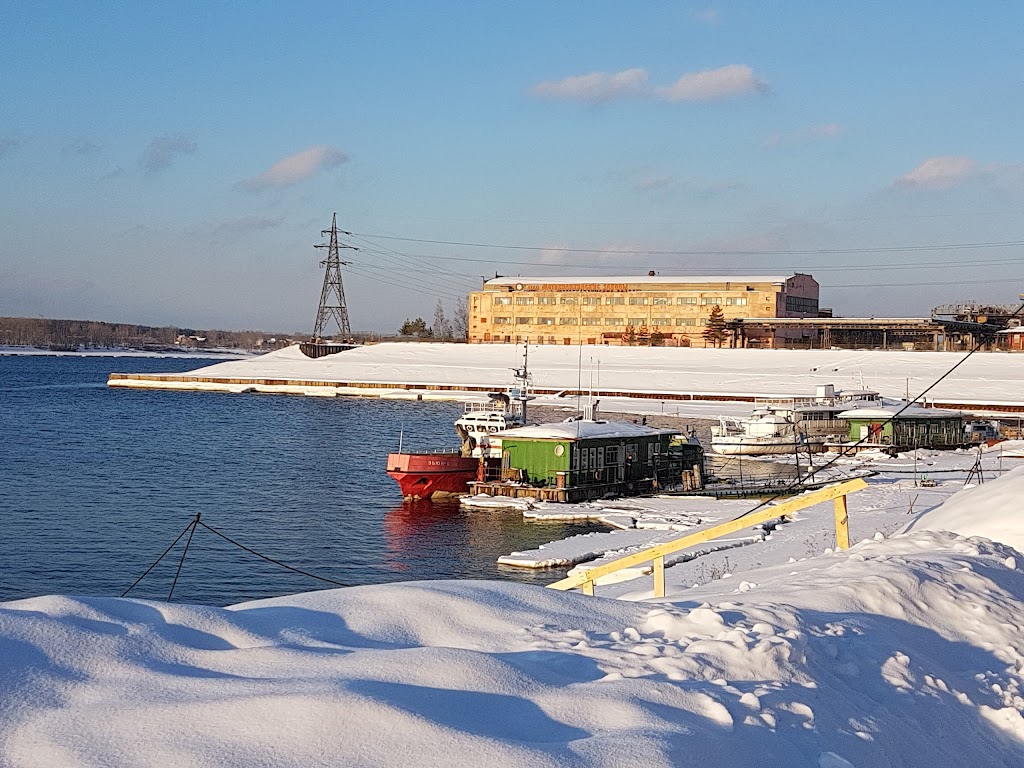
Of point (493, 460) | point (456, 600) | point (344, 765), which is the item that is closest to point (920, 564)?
point (456, 600)

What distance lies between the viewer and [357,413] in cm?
7956

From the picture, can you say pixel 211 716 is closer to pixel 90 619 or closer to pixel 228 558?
pixel 90 619

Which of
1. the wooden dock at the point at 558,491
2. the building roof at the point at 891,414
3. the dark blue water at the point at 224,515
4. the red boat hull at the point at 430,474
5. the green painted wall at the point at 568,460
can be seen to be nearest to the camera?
the dark blue water at the point at 224,515

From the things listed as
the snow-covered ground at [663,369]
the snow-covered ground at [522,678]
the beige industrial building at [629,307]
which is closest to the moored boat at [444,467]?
the snow-covered ground at [522,678]

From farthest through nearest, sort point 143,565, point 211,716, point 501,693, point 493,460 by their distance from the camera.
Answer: point 493,460
point 143,565
point 501,693
point 211,716

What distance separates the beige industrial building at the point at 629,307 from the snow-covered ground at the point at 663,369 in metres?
8.20

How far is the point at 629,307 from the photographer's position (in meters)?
123

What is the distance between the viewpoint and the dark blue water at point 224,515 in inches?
978

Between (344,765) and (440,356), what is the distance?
375 ft

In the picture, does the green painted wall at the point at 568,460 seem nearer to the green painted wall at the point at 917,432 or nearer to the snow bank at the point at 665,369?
the green painted wall at the point at 917,432

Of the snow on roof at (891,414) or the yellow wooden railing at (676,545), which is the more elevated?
the yellow wooden railing at (676,545)

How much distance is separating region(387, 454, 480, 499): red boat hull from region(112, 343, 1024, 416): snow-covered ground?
39.8m

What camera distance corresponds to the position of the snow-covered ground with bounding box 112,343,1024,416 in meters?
85.8

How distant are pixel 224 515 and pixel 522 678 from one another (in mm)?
29781
